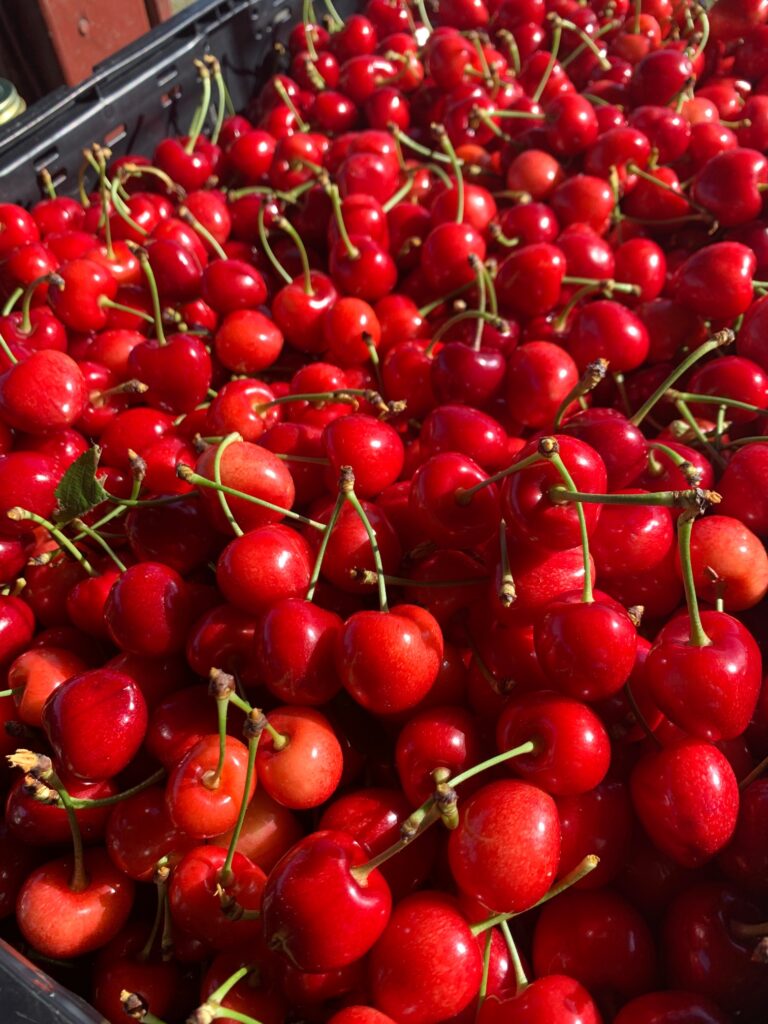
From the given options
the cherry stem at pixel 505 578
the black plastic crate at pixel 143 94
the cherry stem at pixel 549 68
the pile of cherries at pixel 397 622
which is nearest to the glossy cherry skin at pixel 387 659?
the pile of cherries at pixel 397 622

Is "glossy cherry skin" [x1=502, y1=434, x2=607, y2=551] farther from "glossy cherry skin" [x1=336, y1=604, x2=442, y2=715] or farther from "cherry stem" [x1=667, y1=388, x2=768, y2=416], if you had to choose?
"cherry stem" [x1=667, y1=388, x2=768, y2=416]

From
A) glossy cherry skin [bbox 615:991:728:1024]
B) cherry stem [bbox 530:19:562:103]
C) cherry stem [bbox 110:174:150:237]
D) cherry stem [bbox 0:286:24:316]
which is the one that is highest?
cherry stem [bbox 110:174:150:237]

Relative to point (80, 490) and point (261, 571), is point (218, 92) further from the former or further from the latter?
point (261, 571)

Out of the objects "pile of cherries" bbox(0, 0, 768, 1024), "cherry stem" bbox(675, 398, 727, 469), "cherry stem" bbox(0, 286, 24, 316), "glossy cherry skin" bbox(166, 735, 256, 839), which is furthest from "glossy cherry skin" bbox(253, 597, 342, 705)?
"cherry stem" bbox(0, 286, 24, 316)

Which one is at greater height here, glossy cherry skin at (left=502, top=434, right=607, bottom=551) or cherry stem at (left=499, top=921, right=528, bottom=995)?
glossy cherry skin at (left=502, top=434, right=607, bottom=551)

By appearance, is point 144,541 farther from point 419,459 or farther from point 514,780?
point 514,780

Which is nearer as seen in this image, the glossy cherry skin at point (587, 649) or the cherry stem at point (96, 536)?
the glossy cherry skin at point (587, 649)

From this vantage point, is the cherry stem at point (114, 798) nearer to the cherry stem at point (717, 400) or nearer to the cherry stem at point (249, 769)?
the cherry stem at point (249, 769)
